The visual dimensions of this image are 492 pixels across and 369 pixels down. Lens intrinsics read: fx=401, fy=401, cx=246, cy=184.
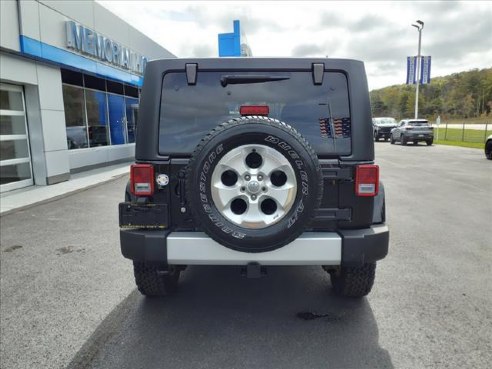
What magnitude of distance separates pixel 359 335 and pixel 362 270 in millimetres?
549

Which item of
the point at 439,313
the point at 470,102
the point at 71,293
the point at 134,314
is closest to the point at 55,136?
the point at 71,293

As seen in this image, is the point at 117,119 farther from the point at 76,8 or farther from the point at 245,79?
the point at 245,79

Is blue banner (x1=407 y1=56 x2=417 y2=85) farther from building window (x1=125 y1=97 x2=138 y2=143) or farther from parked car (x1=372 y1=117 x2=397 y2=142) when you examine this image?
building window (x1=125 y1=97 x2=138 y2=143)

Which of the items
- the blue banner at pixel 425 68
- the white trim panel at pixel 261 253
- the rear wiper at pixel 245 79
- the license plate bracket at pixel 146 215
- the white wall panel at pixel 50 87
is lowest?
the white trim panel at pixel 261 253

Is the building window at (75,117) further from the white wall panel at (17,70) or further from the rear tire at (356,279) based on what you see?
the rear tire at (356,279)

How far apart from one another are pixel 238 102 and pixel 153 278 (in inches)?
66.5

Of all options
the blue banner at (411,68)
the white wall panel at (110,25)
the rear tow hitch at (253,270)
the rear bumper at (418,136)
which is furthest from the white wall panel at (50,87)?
the blue banner at (411,68)

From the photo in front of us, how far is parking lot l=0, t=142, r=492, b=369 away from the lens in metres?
2.83

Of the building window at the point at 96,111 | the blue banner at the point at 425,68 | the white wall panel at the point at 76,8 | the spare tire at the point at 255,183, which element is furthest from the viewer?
the blue banner at the point at 425,68

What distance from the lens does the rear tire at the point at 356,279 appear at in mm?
3424

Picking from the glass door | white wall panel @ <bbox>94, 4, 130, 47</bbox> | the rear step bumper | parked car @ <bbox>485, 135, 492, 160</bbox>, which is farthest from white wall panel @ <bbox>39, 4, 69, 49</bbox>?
parked car @ <bbox>485, 135, 492, 160</bbox>

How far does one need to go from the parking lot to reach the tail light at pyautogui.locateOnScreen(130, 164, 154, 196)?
113cm

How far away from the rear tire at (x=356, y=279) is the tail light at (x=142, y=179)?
1.80 meters

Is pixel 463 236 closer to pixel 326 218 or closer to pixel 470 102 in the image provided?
pixel 326 218
